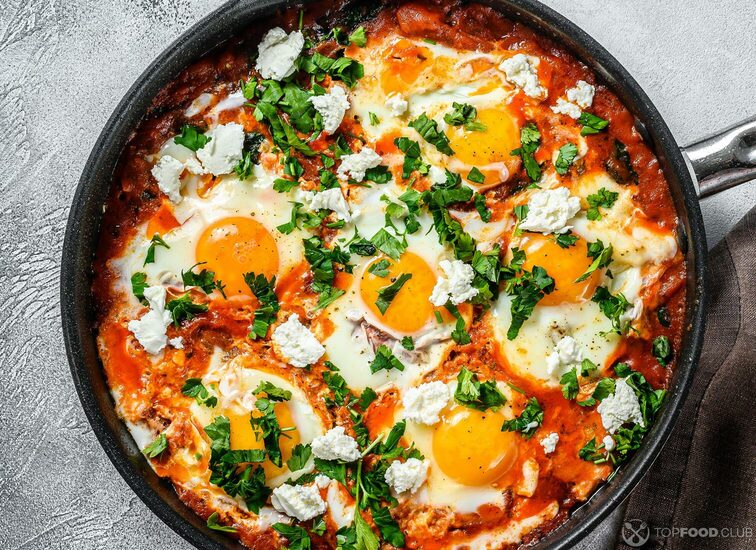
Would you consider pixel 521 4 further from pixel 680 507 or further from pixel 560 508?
pixel 680 507

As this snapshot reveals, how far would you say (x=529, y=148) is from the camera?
3248mm

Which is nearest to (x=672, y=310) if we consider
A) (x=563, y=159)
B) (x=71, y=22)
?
(x=563, y=159)

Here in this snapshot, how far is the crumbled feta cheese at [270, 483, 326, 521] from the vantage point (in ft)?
10.3

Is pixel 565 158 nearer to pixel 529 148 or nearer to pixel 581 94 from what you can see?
pixel 529 148

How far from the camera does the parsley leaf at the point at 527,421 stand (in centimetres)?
321

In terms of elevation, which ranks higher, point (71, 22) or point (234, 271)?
point (71, 22)

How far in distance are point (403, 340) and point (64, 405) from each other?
1.67m

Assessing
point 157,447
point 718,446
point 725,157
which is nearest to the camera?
point 725,157

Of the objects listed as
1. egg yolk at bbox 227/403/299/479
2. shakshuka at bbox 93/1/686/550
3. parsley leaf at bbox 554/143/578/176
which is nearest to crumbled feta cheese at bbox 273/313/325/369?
shakshuka at bbox 93/1/686/550

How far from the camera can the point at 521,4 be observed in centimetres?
314

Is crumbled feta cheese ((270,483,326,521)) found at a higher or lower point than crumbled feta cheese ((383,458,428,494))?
lower

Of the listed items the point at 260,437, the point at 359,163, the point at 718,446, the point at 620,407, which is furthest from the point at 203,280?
the point at 718,446

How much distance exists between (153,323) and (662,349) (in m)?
2.15

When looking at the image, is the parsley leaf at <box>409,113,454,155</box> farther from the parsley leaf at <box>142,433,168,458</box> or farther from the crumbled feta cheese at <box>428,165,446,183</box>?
the parsley leaf at <box>142,433,168,458</box>
